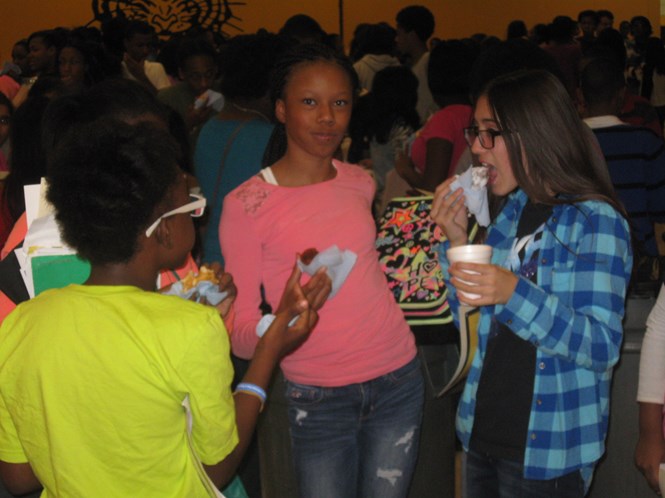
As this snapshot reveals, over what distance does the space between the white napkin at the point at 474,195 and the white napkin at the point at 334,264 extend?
1.06 ft

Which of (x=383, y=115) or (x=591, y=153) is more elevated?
(x=591, y=153)

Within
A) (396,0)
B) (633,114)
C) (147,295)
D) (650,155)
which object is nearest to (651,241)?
(650,155)

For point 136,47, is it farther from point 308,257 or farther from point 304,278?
point 308,257

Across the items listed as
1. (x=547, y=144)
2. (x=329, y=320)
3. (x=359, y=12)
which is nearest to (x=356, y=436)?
(x=329, y=320)

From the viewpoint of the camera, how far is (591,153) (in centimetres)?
216

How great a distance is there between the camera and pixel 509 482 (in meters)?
2.14

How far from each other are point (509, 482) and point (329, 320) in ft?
2.17

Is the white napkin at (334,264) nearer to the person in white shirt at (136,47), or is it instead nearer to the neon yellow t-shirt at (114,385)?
the neon yellow t-shirt at (114,385)

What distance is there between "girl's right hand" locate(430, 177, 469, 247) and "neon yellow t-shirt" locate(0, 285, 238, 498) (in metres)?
0.84

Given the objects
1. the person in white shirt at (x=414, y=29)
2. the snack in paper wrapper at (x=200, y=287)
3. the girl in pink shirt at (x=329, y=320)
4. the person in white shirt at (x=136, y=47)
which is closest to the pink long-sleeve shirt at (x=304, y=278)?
the girl in pink shirt at (x=329, y=320)

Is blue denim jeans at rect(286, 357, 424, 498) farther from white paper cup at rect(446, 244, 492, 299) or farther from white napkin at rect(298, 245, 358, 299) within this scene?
white paper cup at rect(446, 244, 492, 299)

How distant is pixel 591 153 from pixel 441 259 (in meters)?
0.49

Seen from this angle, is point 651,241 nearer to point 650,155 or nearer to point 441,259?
point 650,155

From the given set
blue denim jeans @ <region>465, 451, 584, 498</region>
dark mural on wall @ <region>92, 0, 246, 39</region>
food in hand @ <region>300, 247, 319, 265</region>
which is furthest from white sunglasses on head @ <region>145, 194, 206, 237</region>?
dark mural on wall @ <region>92, 0, 246, 39</region>
